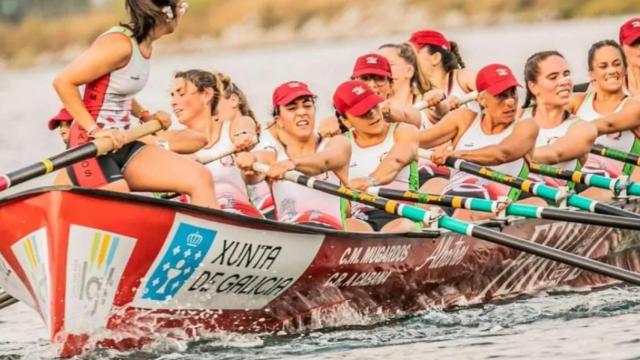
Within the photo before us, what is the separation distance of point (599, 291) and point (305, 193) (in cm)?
237

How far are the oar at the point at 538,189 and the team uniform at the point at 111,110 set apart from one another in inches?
118

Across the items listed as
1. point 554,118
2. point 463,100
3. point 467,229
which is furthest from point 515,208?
point 463,100

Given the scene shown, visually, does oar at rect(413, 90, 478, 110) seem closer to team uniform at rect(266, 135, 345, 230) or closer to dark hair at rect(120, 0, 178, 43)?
team uniform at rect(266, 135, 345, 230)

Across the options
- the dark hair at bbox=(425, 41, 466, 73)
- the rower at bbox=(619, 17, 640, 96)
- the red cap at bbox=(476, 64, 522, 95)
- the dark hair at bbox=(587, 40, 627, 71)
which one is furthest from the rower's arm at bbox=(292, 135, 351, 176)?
the rower at bbox=(619, 17, 640, 96)

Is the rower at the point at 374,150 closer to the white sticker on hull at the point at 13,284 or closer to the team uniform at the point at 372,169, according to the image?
the team uniform at the point at 372,169

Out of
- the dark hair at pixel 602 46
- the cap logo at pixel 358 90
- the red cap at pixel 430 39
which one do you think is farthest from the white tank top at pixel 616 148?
the cap logo at pixel 358 90

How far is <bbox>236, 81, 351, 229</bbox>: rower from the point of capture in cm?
1088

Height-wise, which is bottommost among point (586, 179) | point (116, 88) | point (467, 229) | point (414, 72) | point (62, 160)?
point (467, 229)

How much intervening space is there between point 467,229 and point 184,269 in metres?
1.91

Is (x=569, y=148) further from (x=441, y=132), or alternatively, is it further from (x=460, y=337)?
(x=460, y=337)

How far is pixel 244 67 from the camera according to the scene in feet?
140

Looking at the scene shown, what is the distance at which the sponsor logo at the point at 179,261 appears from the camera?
30.0ft

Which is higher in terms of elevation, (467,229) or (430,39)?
(430,39)

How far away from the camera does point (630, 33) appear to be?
1414 centimetres
